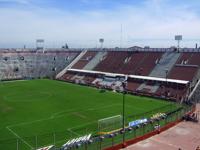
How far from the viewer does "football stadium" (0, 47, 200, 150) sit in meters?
30.7

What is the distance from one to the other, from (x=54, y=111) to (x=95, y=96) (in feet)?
45.5

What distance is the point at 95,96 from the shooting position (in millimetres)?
54719

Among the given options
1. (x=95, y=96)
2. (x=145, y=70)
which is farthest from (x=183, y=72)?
(x=95, y=96)

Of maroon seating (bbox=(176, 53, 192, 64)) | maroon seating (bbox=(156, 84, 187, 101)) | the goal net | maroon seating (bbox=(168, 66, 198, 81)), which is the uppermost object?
maroon seating (bbox=(176, 53, 192, 64))

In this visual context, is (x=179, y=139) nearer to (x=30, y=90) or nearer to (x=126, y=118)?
(x=126, y=118)

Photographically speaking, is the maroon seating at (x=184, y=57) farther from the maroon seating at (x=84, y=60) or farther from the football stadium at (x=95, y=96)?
the maroon seating at (x=84, y=60)

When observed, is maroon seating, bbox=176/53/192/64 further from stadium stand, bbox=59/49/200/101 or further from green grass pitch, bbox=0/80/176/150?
green grass pitch, bbox=0/80/176/150

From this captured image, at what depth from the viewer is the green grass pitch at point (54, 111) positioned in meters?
31.4

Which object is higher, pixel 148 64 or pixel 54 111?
pixel 148 64

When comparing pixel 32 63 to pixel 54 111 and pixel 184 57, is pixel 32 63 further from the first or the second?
pixel 54 111

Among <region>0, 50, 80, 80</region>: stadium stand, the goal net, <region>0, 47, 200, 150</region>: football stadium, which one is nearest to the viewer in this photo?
<region>0, 47, 200, 150</region>: football stadium

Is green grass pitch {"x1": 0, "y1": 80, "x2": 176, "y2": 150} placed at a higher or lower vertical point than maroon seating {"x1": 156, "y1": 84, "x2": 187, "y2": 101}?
lower

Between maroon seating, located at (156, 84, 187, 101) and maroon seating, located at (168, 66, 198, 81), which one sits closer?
maroon seating, located at (156, 84, 187, 101)

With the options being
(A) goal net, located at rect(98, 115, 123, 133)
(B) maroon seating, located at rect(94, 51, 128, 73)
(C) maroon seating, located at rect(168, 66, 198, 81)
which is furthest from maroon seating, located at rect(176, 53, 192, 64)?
(A) goal net, located at rect(98, 115, 123, 133)
